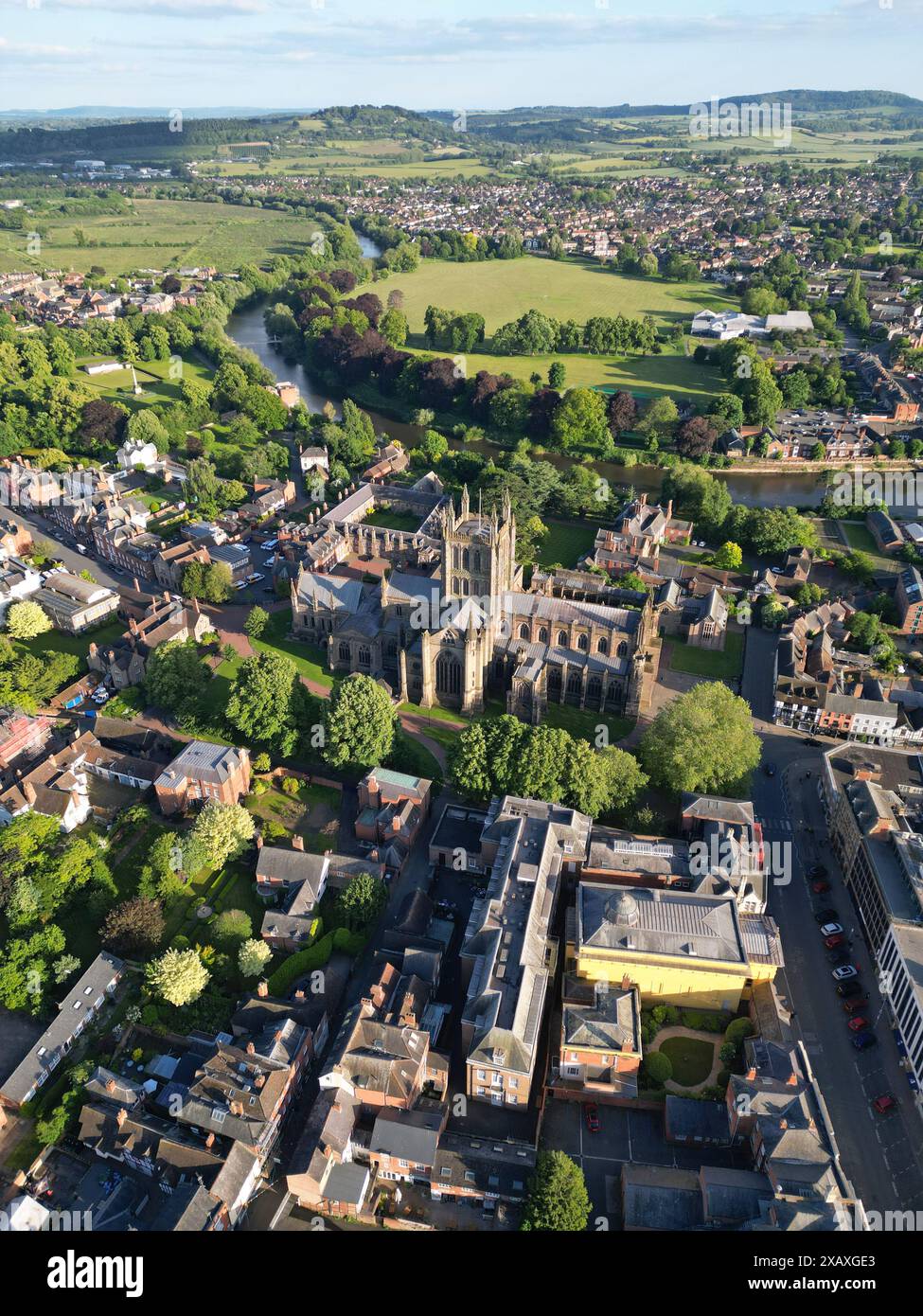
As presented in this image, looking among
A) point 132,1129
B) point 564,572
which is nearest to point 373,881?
point 132,1129

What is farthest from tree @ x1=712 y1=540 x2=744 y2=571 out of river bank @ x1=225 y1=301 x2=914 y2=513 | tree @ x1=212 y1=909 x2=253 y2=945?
tree @ x1=212 y1=909 x2=253 y2=945

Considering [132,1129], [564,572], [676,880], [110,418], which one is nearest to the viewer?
[132,1129]

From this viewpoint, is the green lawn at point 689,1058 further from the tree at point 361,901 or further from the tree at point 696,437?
the tree at point 696,437

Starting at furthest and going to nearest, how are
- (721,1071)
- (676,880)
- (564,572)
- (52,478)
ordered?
1. (52,478)
2. (564,572)
3. (676,880)
4. (721,1071)

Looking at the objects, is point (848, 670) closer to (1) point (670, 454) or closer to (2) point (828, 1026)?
(2) point (828, 1026)

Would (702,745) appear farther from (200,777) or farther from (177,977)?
(177,977)

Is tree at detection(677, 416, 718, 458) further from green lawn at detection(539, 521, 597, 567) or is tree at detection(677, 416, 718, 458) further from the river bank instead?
green lawn at detection(539, 521, 597, 567)

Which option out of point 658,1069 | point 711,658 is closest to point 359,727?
point 658,1069
